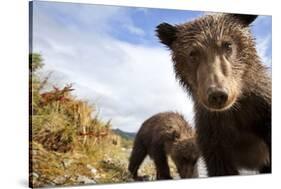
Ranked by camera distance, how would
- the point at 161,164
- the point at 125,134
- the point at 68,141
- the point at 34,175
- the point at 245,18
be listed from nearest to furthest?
the point at 34,175 < the point at 68,141 < the point at 125,134 < the point at 161,164 < the point at 245,18

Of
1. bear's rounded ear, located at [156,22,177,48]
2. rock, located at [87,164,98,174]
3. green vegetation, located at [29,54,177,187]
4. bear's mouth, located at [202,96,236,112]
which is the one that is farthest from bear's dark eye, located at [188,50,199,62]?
rock, located at [87,164,98,174]

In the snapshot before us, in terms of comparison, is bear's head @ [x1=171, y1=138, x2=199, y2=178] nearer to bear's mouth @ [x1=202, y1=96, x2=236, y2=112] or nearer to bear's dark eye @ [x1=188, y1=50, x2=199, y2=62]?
bear's mouth @ [x1=202, y1=96, x2=236, y2=112]

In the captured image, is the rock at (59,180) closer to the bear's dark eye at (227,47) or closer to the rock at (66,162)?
the rock at (66,162)

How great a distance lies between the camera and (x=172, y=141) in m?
3.58

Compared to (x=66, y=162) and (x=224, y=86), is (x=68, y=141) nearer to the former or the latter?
(x=66, y=162)

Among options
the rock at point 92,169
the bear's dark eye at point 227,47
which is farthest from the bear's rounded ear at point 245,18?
the rock at point 92,169

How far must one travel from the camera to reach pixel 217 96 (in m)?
3.50

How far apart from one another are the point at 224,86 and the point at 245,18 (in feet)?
1.82

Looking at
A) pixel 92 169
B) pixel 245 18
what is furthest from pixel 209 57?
pixel 92 169

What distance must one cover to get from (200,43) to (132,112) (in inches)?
25.3

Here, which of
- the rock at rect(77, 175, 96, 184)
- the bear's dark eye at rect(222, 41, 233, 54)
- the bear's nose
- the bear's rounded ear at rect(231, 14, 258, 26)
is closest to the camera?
the rock at rect(77, 175, 96, 184)

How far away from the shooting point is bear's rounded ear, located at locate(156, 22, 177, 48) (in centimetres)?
354

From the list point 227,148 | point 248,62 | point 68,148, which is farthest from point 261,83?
point 68,148

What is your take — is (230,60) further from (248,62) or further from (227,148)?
(227,148)
